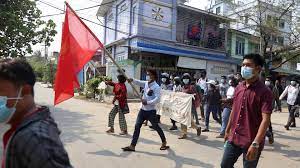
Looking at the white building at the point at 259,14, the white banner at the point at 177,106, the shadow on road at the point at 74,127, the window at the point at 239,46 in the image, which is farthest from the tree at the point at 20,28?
the window at the point at 239,46

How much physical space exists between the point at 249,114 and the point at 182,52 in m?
20.1

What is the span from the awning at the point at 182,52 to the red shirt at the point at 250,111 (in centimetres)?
1791

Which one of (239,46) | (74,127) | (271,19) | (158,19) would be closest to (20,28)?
(74,127)

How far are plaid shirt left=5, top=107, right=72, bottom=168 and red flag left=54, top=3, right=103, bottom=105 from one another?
2.68m

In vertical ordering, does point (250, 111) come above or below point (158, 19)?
below

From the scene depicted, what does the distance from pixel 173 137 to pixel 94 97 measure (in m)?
12.0

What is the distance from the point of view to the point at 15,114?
6.07 feet

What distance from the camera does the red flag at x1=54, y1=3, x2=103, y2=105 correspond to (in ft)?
14.5

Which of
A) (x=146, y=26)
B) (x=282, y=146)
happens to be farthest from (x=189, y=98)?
(x=146, y=26)

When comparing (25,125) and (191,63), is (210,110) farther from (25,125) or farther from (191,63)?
(191,63)

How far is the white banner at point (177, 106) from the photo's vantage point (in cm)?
914

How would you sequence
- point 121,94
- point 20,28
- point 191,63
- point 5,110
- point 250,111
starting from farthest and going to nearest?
point 191,63, point 20,28, point 121,94, point 250,111, point 5,110

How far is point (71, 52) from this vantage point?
17.5ft

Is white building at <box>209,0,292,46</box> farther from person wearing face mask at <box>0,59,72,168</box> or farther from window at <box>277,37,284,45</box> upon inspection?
person wearing face mask at <box>0,59,72,168</box>
